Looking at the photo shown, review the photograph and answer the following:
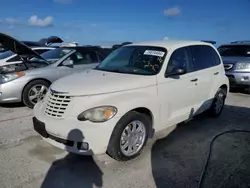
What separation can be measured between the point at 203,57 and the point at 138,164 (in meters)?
2.61

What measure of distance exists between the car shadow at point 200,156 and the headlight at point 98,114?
3.16 feet

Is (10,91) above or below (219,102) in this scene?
above

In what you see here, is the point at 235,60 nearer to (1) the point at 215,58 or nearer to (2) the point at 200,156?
(1) the point at 215,58

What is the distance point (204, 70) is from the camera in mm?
4656

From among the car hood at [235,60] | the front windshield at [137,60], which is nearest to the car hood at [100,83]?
the front windshield at [137,60]

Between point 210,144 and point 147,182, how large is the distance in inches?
63.7

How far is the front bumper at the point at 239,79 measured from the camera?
776 centimetres

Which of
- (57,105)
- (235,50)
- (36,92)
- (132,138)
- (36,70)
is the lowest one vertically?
(132,138)

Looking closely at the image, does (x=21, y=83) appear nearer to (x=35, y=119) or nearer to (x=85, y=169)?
(x=35, y=119)

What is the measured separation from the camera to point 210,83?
484cm

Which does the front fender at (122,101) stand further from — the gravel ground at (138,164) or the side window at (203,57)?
the side window at (203,57)

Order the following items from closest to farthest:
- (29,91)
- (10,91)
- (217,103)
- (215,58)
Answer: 1. (215,58)
2. (217,103)
3. (10,91)
4. (29,91)

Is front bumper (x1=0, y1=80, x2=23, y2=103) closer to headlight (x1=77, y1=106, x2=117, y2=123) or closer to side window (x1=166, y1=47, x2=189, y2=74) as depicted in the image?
headlight (x1=77, y1=106, x2=117, y2=123)

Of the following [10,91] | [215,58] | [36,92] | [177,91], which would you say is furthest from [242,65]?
[10,91]
